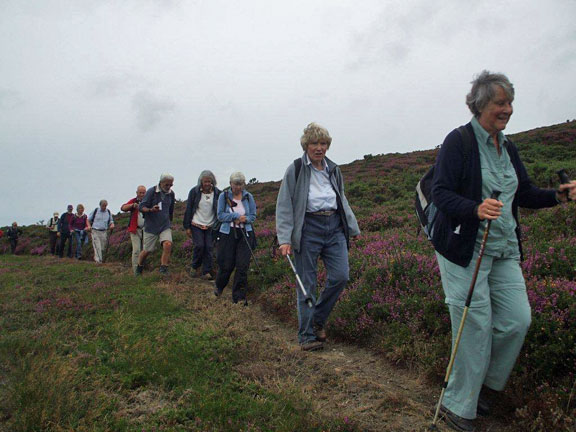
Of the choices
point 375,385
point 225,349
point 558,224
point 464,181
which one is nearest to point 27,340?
point 225,349

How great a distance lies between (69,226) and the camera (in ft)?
61.9

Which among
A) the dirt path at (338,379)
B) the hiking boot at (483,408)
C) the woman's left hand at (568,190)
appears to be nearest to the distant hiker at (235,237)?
the dirt path at (338,379)

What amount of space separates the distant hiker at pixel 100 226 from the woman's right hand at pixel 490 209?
14.0 meters

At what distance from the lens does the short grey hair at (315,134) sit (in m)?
5.17

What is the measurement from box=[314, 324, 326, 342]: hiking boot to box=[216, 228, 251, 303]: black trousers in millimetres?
2553

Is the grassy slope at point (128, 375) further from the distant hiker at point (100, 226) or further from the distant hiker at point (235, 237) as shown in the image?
the distant hiker at point (100, 226)

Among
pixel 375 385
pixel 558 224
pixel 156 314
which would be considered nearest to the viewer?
pixel 375 385

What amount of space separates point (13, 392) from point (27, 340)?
6.00 feet

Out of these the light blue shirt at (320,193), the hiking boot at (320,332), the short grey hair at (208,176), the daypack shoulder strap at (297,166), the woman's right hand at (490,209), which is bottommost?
the hiking boot at (320,332)

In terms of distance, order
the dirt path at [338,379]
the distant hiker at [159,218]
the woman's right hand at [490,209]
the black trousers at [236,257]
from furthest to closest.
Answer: the distant hiker at [159,218], the black trousers at [236,257], the dirt path at [338,379], the woman's right hand at [490,209]

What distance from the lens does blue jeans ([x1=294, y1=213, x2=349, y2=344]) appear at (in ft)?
17.3

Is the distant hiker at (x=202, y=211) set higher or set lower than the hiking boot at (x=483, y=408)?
higher

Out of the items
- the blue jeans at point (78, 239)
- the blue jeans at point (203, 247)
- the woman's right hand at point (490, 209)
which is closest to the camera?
the woman's right hand at point (490, 209)

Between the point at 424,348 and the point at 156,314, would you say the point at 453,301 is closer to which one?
the point at 424,348
